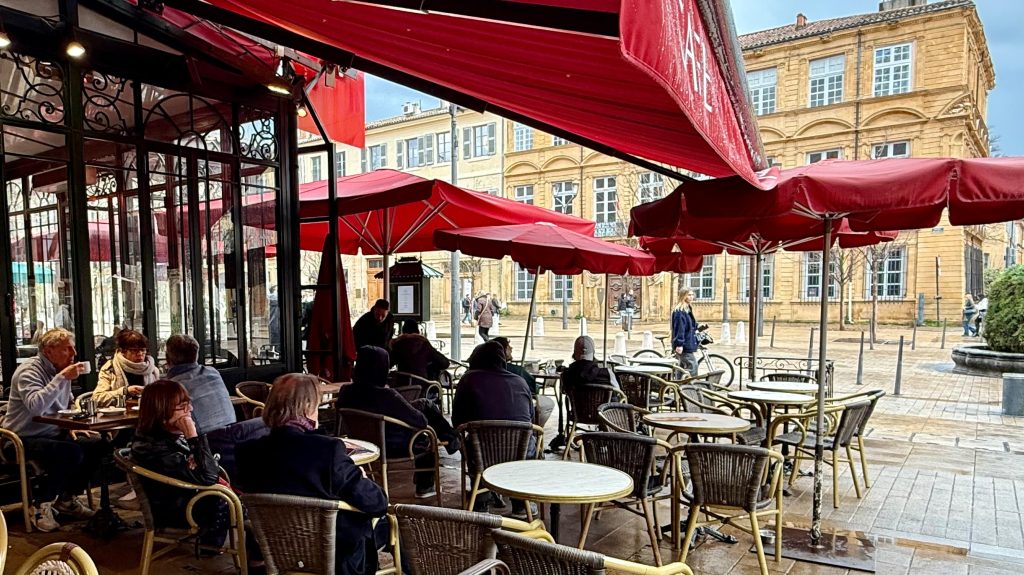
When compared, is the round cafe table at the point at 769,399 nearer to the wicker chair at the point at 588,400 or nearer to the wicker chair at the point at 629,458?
the wicker chair at the point at 588,400

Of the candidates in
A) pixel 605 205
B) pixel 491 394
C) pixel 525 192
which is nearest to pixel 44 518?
pixel 491 394

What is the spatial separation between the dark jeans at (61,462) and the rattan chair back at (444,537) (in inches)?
119

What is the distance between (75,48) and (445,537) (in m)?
4.80

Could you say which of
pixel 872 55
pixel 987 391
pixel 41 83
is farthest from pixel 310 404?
pixel 872 55

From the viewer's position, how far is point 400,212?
734 cm

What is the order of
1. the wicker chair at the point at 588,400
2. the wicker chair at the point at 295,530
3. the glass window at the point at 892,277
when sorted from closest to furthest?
the wicker chair at the point at 295,530, the wicker chair at the point at 588,400, the glass window at the point at 892,277

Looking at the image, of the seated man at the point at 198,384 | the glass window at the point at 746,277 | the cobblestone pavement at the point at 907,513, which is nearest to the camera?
the cobblestone pavement at the point at 907,513

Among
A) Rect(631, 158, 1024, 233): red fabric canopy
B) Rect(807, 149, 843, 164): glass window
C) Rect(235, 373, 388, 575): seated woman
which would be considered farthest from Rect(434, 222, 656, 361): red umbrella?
Rect(807, 149, 843, 164): glass window

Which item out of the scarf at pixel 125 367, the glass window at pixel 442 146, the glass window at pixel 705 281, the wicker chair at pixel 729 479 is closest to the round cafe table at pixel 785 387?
the wicker chair at pixel 729 479

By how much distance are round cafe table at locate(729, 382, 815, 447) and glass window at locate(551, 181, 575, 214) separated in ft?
91.5

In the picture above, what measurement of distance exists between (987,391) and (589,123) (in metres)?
10.3

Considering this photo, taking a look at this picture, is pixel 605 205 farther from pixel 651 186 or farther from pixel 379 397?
pixel 379 397

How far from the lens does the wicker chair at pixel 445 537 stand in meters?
2.02

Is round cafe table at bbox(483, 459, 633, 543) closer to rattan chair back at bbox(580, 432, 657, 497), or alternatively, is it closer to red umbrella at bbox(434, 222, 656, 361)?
rattan chair back at bbox(580, 432, 657, 497)
